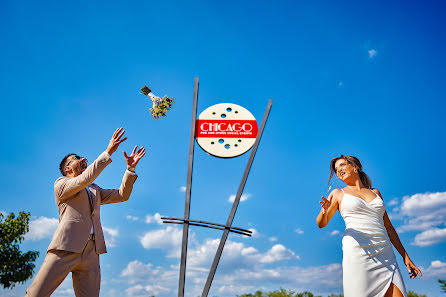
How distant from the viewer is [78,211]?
3.08 m

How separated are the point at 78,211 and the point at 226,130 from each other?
221 cm

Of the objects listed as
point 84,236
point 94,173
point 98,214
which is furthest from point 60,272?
point 94,173

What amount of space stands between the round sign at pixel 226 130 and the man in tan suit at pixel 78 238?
1.62 m

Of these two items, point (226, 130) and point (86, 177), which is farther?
point (226, 130)

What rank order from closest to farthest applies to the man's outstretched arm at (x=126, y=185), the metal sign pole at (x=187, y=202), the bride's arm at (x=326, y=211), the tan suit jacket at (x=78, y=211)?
the tan suit jacket at (x=78, y=211) → the bride's arm at (x=326, y=211) → the man's outstretched arm at (x=126, y=185) → the metal sign pole at (x=187, y=202)

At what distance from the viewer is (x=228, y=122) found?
4.78 m

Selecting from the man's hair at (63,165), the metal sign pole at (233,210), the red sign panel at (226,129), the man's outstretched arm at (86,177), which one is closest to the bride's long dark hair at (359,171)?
the metal sign pole at (233,210)

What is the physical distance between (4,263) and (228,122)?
838 cm

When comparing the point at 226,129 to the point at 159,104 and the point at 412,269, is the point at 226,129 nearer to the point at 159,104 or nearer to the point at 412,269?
the point at 159,104

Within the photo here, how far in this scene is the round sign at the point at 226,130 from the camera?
4664mm

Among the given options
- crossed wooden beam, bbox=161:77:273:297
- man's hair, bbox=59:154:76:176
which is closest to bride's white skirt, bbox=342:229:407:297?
crossed wooden beam, bbox=161:77:273:297

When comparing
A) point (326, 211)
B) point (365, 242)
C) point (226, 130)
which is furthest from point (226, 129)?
point (365, 242)

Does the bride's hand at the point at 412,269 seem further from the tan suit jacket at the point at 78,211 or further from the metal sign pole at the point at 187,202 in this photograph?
the tan suit jacket at the point at 78,211

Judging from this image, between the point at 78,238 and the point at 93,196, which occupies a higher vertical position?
the point at 93,196
